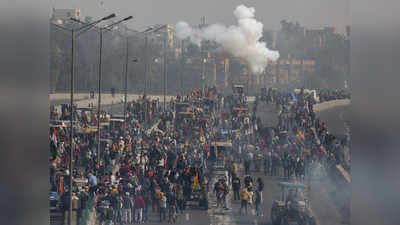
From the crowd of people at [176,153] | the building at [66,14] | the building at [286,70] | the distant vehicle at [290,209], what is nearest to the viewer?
the distant vehicle at [290,209]

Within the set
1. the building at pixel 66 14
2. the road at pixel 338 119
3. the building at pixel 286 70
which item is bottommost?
the road at pixel 338 119

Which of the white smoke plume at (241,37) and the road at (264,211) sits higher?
the white smoke plume at (241,37)

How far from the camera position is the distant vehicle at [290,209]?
12.9 m

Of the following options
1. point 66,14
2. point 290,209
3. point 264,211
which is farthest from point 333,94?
point 66,14

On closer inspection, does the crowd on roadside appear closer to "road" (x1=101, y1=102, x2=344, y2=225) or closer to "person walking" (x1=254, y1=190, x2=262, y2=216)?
"road" (x1=101, y1=102, x2=344, y2=225)

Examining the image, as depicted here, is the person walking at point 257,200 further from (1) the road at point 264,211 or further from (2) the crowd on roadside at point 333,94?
(2) the crowd on roadside at point 333,94

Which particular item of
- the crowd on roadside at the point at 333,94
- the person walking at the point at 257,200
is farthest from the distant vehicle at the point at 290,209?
the crowd on roadside at the point at 333,94

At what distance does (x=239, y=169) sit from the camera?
1382 centimetres

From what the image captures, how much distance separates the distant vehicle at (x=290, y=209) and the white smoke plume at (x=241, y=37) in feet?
8.24

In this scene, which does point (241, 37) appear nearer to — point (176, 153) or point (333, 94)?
point (333, 94)

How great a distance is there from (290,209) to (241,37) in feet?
11.4

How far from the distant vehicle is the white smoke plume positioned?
98.9 inches
